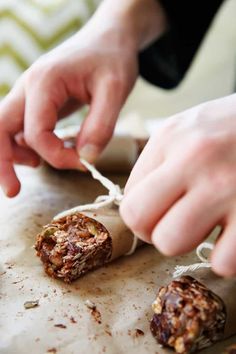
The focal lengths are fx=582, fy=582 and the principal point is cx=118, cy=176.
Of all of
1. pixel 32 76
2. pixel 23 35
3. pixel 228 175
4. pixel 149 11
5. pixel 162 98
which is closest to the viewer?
pixel 228 175

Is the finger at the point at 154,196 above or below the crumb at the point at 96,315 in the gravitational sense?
above

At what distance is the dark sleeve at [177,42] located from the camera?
48.1 inches

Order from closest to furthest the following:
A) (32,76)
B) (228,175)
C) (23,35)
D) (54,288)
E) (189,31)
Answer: (228,175) < (54,288) < (32,76) < (189,31) < (23,35)

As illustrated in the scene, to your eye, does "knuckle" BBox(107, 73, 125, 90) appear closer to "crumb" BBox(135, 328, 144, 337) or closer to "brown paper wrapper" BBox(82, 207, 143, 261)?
"brown paper wrapper" BBox(82, 207, 143, 261)

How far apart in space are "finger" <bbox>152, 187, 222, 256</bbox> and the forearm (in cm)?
52

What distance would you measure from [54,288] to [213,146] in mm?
314

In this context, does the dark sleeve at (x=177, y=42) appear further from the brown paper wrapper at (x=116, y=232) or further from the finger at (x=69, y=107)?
the brown paper wrapper at (x=116, y=232)

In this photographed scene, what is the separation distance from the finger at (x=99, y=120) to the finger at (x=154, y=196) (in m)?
0.31

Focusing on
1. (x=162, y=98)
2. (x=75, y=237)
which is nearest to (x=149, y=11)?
(x=75, y=237)

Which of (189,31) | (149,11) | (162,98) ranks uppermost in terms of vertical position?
(149,11)

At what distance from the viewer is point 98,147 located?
3.14 ft

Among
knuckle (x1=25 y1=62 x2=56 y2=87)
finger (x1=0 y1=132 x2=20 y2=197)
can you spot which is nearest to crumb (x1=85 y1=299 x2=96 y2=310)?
finger (x1=0 y1=132 x2=20 y2=197)

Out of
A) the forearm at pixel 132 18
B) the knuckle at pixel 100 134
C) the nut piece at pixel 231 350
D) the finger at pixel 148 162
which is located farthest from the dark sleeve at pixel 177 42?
the nut piece at pixel 231 350

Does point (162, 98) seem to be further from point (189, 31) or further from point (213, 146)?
point (213, 146)
